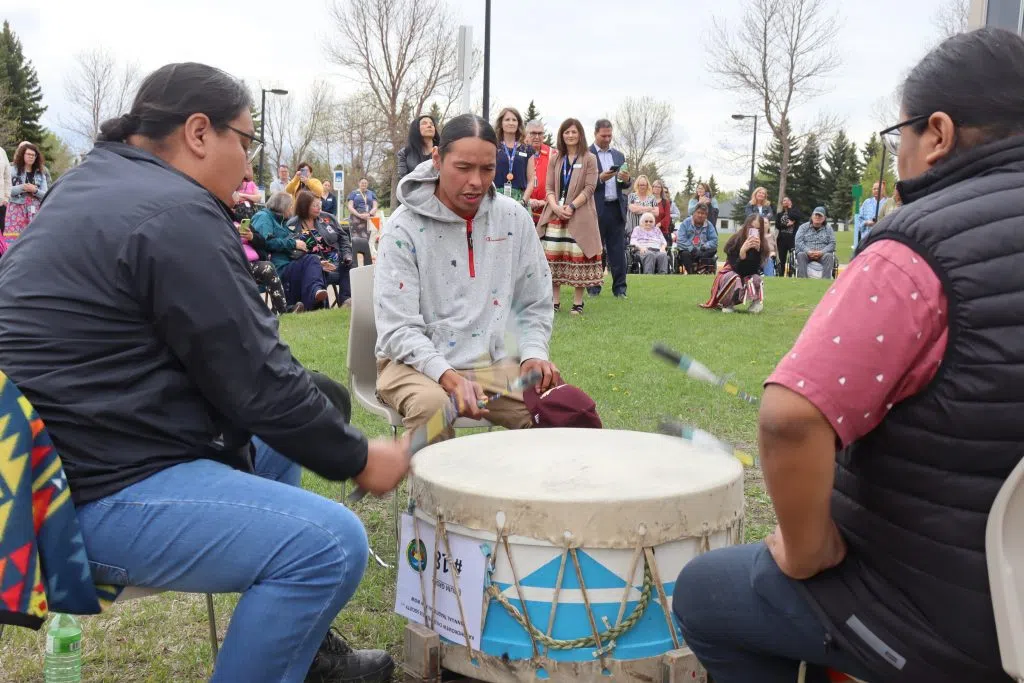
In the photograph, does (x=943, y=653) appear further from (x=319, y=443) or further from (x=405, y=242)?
(x=405, y=242)

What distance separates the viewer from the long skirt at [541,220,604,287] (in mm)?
9805

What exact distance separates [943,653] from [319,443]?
1.20 m

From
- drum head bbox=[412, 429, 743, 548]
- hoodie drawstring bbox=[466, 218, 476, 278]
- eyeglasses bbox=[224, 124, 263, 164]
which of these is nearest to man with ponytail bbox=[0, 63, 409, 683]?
eyeglasses bbox=[224, 124, 263, 164]

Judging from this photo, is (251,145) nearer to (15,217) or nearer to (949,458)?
(949,458)


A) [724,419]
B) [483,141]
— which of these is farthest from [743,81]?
[483,141]

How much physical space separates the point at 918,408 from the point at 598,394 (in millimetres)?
4936

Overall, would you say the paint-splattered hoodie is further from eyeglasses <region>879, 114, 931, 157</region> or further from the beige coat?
the beige coat

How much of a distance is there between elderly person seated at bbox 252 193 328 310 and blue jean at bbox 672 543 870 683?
31.6 ft

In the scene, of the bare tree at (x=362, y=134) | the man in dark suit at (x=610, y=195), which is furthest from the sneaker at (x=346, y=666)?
the bare tree at (x=362, y=134)

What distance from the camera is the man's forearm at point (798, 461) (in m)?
1.39

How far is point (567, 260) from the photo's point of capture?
988 centimetres

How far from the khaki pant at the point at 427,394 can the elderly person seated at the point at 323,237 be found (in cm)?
817

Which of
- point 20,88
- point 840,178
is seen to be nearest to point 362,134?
point 20,88

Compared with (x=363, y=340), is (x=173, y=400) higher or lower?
higher
